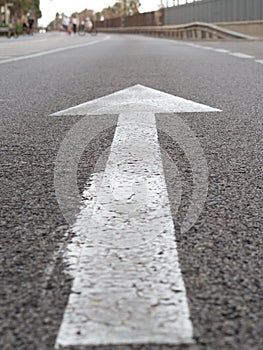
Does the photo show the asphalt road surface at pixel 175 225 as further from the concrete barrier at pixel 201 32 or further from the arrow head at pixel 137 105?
the concrete barrier at pixel 201 32

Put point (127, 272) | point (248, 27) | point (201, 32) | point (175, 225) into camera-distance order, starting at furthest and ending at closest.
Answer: point (248, 27) → point (201, 32) → point (175, 225) → point (127, 272)

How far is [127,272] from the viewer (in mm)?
1297

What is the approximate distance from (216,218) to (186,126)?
167cm

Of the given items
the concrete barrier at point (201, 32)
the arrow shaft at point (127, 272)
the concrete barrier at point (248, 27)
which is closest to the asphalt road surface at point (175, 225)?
the arrow shaft at point (127, 272)

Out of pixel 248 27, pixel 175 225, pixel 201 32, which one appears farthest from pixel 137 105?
pixel 248 27

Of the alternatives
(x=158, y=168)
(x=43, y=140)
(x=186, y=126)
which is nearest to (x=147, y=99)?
(x=186, y=126)

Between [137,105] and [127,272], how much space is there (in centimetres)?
292

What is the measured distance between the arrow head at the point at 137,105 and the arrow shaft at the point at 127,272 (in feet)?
6.04

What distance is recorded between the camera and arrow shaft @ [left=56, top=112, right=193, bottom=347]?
106 cm

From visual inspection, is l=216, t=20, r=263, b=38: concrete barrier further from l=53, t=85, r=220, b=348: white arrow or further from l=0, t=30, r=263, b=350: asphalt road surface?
l=53, t=85, r=220, b=348: white arrow

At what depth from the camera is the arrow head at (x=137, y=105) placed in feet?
13.0

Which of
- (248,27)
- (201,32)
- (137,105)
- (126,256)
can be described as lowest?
(201,32)

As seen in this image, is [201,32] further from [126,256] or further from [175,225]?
[126,256]

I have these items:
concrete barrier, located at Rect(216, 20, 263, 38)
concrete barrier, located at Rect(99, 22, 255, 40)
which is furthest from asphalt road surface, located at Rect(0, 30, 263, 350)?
concrete barrier, located at Rect(216, 20, 263, 38)
